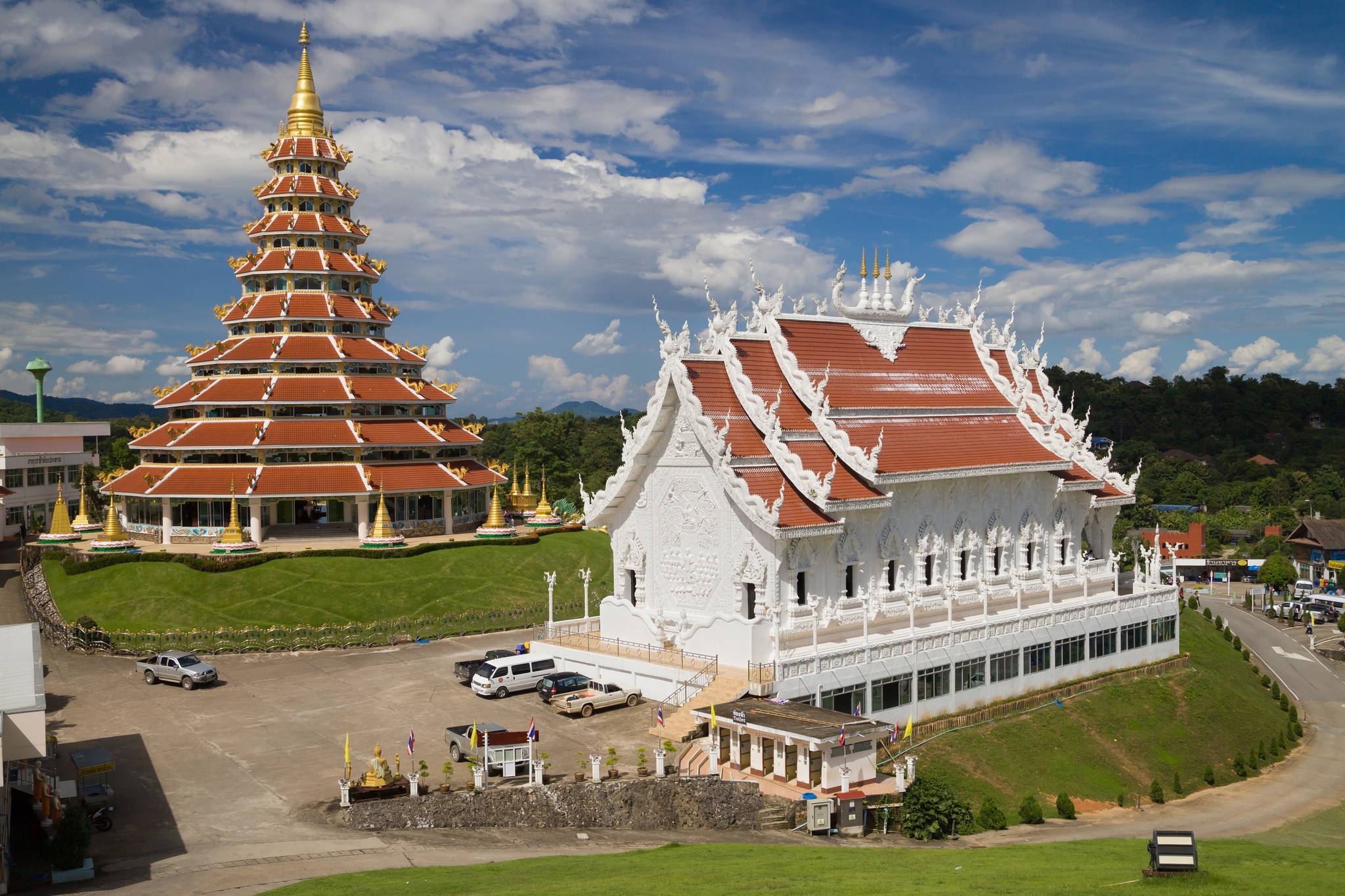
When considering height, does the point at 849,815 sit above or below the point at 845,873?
below

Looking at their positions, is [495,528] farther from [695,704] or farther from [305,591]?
[695,704]

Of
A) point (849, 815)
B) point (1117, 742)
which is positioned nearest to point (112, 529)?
point (849, 815)

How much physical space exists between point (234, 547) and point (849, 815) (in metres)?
31.2

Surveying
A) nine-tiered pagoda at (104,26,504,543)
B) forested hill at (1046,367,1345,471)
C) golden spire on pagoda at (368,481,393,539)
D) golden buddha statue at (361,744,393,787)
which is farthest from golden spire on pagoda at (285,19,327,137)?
forested hill at (1046,367,1345,471)

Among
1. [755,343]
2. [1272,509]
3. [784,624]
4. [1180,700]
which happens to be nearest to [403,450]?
[755,343]

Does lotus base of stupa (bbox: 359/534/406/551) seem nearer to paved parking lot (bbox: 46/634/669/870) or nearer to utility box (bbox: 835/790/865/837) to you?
paved parking lot (bbox: 46/634/669/870)

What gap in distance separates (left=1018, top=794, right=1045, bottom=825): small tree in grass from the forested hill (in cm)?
11263

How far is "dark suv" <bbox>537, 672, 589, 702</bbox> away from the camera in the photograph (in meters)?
31.5

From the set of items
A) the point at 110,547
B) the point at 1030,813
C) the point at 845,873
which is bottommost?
the point at 1030,813

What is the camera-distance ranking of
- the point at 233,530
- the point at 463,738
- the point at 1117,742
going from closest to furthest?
1. the point at 463,738
2. the point at 1117,742
3. the point at 233,530

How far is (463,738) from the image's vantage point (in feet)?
86.8

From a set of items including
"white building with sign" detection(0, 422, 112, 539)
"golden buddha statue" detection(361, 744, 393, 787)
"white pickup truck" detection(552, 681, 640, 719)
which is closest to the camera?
"golden buddha statue" detection(361, 744, 393, 787)

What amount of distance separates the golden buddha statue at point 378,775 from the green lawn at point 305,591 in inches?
780

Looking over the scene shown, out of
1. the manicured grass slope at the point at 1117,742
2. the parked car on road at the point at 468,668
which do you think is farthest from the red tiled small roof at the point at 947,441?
the parked car on road at the point at 468,668
